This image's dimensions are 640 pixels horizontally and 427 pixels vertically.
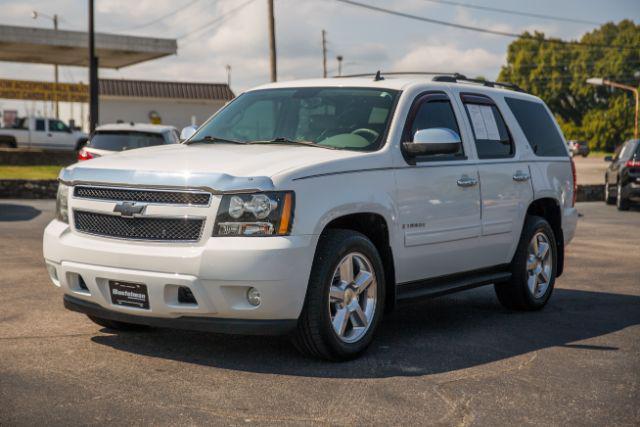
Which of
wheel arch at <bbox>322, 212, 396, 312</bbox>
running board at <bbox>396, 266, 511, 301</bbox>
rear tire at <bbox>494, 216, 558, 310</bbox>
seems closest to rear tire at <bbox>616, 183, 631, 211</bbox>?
rear tire at <bbox>494, 216, 558, 310</bbox>

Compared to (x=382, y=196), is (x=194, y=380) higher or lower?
lower

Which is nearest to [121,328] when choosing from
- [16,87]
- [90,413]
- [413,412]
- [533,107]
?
[90,413]

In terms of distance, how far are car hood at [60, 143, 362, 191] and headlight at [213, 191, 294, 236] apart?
80mm

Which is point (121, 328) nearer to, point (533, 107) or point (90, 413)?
point (90, 413)

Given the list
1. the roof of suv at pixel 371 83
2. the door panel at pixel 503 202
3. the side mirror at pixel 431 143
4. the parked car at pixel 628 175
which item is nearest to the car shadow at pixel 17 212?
the roof of suv at pixel 371 83

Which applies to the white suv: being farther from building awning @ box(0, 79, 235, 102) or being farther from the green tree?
the green tree

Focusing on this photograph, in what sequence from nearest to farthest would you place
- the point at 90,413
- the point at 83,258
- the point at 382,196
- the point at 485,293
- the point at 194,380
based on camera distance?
the point at 90,413 → the point at 194,380 → the point at 83,258 → the point at 382,196 → the point at 485,293

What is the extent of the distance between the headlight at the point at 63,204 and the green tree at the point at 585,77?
91.0m

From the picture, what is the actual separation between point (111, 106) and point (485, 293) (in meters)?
50.4

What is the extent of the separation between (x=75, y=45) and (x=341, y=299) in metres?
35.5

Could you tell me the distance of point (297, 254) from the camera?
5.48 metres

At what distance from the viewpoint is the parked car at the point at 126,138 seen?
1694 cm

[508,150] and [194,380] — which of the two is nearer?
[194,380]

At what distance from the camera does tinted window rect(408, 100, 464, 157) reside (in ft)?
22.6
